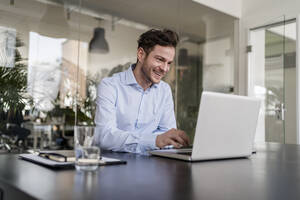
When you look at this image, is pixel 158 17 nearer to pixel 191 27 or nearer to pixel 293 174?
pixel 191 27

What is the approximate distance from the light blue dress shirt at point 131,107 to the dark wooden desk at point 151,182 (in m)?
0.69

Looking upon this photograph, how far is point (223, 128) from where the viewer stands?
115 centimetres

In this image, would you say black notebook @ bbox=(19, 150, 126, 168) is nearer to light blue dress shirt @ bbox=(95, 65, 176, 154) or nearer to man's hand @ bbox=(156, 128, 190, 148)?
man's hand @ bbox=(156, 128, 190, 148)

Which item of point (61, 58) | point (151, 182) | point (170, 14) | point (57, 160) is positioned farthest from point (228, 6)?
point (151, 182)

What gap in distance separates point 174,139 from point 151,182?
24.7 inches

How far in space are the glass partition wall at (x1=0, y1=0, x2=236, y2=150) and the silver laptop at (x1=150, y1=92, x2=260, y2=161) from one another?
212cm

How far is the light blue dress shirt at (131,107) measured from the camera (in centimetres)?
172

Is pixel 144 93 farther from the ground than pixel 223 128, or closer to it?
farther from the ground

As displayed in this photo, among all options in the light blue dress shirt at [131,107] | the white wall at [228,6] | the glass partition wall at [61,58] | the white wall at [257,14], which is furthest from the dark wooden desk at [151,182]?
the white wall at [228,6]

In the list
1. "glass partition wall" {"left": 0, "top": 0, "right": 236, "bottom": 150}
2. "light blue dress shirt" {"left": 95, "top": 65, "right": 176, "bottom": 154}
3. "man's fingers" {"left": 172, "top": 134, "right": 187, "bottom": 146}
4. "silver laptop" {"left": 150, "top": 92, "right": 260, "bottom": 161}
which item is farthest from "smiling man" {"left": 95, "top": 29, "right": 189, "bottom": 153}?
"glass partition wall" {"left": 0, "top": 0, "right": 236, "bottom": 150}

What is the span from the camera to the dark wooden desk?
60 cm

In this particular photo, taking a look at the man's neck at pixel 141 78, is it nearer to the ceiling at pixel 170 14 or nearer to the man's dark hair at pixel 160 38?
the man's dark hair at pixel 160 38

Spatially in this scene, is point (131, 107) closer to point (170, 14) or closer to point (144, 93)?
point (144, 93)

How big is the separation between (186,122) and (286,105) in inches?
53.8
